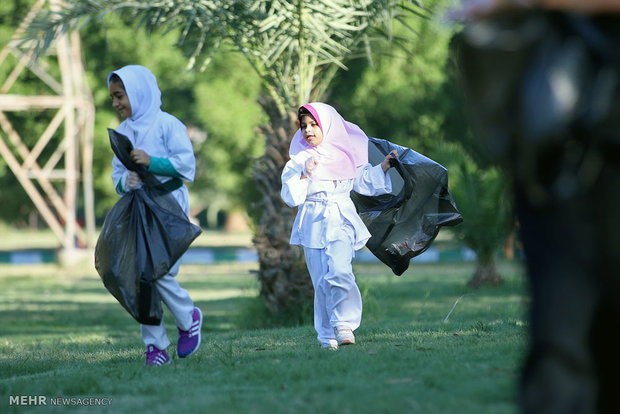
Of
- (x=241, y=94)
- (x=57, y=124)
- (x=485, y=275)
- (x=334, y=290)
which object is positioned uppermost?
(x=334, y=290)

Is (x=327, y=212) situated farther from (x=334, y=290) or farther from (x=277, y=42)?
(x=277, y=42)

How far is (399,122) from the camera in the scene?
933 inches

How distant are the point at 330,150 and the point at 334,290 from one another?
106cm

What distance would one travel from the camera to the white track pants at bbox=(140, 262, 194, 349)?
19.2 ft

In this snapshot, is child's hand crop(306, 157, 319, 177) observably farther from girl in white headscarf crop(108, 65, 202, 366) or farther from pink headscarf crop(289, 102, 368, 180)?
girl in white headscarf crop(108, 65, 202, 366)

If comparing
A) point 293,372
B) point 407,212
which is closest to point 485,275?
point 407,212

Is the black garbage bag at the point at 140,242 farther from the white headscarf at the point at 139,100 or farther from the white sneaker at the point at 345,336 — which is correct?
the white sneaker at the point at 345,336

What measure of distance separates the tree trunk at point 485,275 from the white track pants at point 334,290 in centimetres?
860

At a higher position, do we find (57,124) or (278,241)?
(278,241)

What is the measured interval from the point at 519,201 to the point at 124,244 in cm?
317

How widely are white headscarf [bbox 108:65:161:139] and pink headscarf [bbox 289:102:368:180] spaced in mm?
1307

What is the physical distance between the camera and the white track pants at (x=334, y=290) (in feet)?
22.2

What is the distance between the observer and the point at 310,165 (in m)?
6.91

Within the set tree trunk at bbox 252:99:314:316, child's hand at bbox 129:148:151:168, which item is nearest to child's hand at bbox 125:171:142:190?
child's hand at bbox 129:148:151:168
